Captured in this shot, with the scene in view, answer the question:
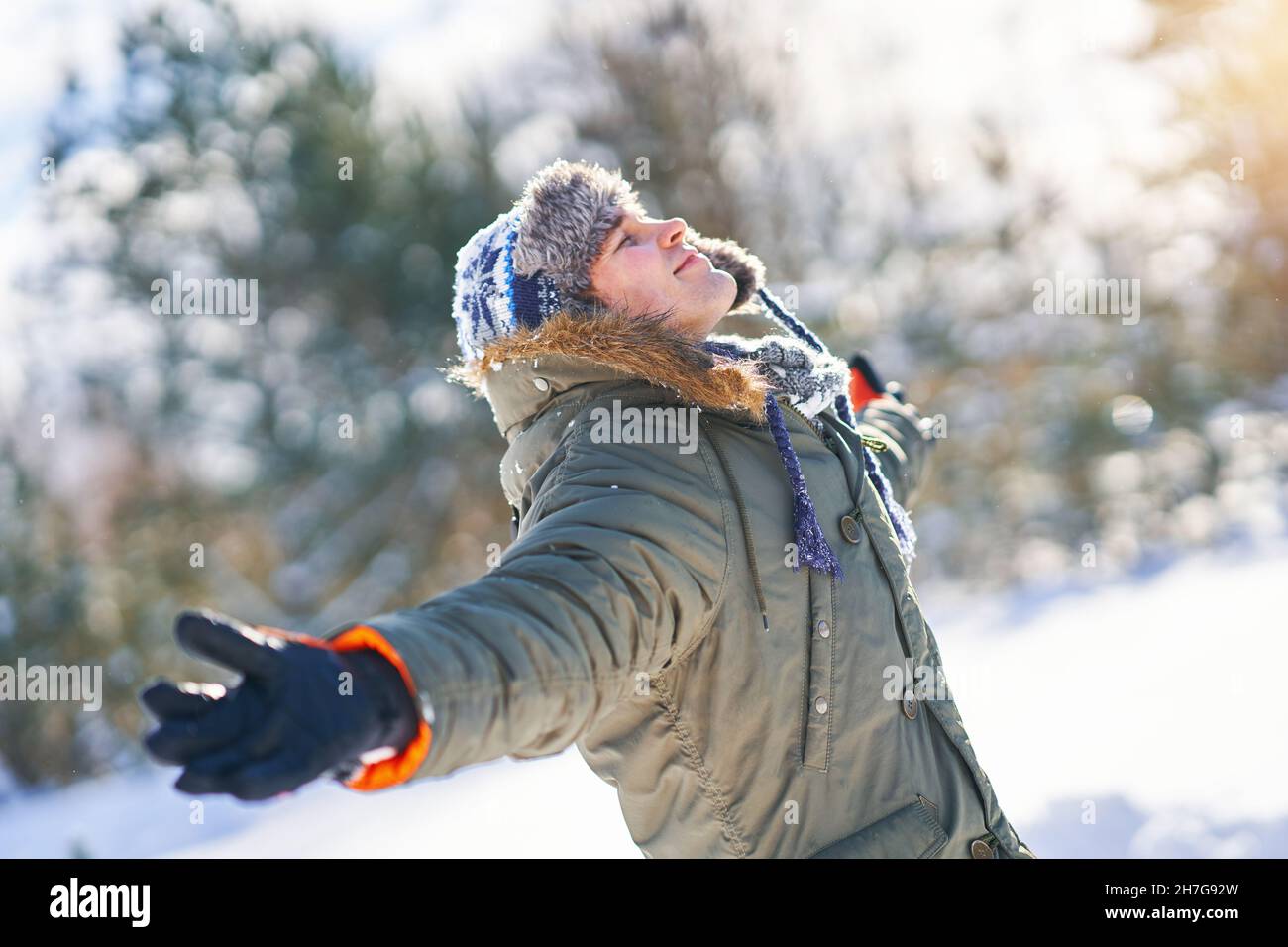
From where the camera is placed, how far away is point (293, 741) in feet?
3.06

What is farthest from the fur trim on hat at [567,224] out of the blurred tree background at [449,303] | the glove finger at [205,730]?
the blurred tree background at [449,303]

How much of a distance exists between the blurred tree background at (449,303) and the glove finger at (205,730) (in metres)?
4.65

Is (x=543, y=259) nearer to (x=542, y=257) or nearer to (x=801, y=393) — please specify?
(x=542, y=257)

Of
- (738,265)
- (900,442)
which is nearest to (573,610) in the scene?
(738,265)

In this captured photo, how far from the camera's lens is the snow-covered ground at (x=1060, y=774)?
326 cm

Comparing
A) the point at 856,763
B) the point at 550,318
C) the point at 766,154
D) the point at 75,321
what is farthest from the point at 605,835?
the point at 766,154

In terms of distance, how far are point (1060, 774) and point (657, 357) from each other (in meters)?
2.62

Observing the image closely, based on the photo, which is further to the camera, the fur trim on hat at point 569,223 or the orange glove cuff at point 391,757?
the fur trim on hat at point 569,223

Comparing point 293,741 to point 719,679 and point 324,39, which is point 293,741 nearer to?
point 719,679

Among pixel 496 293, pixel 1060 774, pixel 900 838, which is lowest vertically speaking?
pixel 1060 774

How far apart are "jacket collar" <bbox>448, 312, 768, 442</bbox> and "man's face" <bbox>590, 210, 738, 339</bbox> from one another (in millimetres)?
89

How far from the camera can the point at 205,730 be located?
93 centimetres

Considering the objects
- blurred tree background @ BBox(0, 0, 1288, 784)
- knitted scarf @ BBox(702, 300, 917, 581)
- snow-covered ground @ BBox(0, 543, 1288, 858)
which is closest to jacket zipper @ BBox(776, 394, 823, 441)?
knitted scarf @ BBox(702, 300, 917, 581)

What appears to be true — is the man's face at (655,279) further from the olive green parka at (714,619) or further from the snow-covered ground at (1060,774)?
the snow-covered ground at (1060,774)
